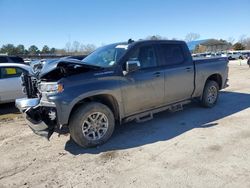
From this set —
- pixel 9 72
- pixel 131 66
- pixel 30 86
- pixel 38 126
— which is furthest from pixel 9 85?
pixel 131 66

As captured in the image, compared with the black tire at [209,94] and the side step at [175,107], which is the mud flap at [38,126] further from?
the black tire at [209,94]

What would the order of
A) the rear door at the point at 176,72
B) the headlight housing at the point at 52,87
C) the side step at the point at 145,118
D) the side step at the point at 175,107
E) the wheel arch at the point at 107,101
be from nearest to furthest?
the headlight housing at the point at 52,87
the wheel arch at the point at 107,101
the side step at the point at 145,118
the rear door at the point at 176,72
the side step at the point at 175,107

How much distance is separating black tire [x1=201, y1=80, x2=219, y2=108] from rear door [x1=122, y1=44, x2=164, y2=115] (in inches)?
72.9

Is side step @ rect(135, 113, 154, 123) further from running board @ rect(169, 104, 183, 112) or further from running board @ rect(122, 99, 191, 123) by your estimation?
running board @ rect(169, 104, 183, 112)

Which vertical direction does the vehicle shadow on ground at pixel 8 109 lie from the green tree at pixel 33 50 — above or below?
below

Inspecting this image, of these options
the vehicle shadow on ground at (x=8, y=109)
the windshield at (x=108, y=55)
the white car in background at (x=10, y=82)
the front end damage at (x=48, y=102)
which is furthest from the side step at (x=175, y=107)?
the vehicle shadow on ground at (x=8, y=109)

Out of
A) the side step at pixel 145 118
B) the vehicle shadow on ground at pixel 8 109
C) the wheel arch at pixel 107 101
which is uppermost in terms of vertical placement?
the wheel arch at pixel 107 101

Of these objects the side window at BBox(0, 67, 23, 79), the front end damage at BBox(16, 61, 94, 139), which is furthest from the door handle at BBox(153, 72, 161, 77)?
the side window at BBox(0, 67, 23, 79)

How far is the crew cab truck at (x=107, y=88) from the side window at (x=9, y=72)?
336 cm

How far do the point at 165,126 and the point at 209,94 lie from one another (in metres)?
2.14

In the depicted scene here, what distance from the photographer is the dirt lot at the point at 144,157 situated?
150 inches

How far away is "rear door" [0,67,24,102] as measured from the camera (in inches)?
341

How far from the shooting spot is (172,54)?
21.5 feet

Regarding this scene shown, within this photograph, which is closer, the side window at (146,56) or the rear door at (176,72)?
the side window at (146,56)
